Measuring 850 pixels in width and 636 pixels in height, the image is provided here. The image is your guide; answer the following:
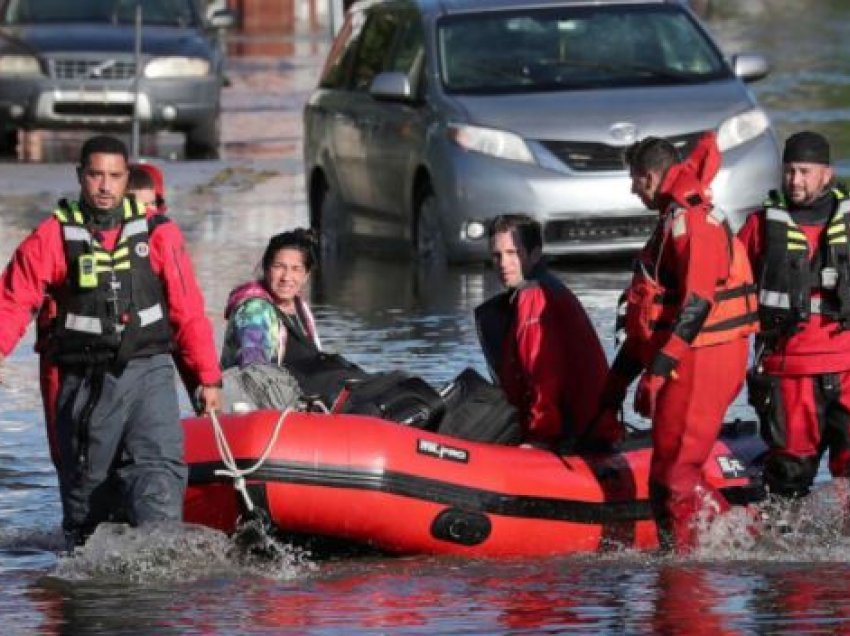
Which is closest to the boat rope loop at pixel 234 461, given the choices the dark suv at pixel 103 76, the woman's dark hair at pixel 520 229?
the woman's dark hair at pixel 520 229

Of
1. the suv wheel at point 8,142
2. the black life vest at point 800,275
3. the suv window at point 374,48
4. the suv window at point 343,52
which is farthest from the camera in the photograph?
the suv wheel at point 8,142

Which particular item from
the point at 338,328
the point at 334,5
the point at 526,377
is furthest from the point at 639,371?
the point at 334,5

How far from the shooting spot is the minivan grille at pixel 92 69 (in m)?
25.9

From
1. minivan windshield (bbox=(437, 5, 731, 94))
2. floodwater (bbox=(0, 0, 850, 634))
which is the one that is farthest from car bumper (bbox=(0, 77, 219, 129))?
floodwater (bbox=(0, 0, 850, 634))

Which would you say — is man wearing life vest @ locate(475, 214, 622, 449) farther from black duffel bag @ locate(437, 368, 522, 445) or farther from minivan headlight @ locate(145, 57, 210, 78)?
minivan headlight @ locate(145, 57, 210, 78)

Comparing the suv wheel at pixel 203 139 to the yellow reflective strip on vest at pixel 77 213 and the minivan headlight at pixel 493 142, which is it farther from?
the yellow reflective strip on vest at pixel 77 213

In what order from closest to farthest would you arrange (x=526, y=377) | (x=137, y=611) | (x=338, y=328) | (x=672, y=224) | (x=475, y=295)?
1. (x=137, y=611)
2. (x=672, y=224)
3. (x=526, y=377)
4. (x=338, y=328)
5. (x=475, y=295)

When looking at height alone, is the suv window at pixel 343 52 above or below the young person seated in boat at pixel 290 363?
above

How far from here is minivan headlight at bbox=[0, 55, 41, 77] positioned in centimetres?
2592

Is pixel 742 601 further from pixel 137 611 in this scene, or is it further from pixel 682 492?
pixel 137 611

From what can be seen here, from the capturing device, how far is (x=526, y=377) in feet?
35.0

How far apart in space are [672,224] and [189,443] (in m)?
1.70

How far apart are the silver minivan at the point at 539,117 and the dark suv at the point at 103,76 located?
19.9 feet

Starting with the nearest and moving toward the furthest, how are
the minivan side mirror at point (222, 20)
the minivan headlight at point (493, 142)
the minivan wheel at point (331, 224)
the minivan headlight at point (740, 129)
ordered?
the minivan headlight at point (493, 142), the minivan headlight at point (740, 129), the minivan wheel at point (331, 224), the minivan side mirror at point (222, 20)
